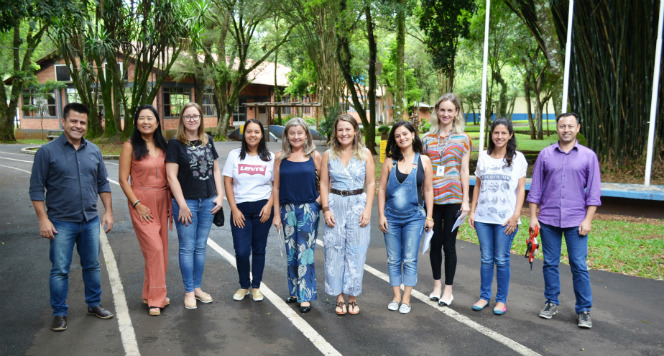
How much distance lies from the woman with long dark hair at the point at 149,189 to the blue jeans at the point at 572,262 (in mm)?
3358

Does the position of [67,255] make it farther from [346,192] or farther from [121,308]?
[346,192]

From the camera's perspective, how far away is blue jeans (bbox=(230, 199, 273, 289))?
4.88 metres

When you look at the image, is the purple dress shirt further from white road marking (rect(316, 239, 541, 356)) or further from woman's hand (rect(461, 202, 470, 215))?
white road marking (rect(316, 239, 541, 356))

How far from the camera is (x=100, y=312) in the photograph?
4.56 m

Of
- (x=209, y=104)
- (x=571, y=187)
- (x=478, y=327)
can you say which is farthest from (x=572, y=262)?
(x=209, y=104)

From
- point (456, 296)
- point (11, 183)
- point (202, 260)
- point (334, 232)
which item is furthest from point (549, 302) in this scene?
point (11, 183)

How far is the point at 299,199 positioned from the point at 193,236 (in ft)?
3.36

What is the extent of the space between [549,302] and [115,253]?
519 centimetres

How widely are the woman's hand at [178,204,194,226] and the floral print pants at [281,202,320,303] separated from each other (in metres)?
0.81

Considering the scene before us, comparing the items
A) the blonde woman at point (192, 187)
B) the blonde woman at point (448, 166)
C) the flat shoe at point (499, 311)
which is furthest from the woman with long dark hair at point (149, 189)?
the flat shoe at point (499, 311)

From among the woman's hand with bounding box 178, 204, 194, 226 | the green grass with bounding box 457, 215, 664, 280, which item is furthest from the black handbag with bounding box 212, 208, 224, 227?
the green grass with bounding box 457, 215, 664, 280

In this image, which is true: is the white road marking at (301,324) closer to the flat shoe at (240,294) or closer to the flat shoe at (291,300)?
the flat shoe at (291,300)

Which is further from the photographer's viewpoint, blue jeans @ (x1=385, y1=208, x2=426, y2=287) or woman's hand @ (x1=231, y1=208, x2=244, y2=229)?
woman's hand @ (x1=231, y1=208, x2=244, y2=229)

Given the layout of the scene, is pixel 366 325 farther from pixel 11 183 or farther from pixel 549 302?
pixel 11 183
